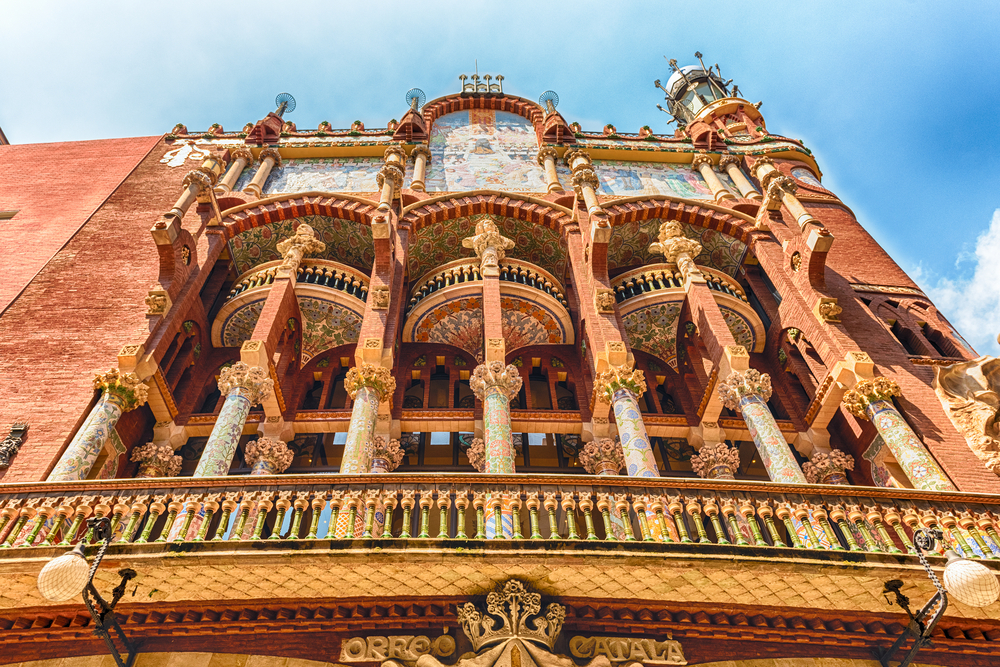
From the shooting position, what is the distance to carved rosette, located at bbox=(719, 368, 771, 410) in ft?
35.8

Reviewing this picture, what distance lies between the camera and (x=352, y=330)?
1451 centimetres

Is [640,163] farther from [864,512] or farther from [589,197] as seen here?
[864,512]

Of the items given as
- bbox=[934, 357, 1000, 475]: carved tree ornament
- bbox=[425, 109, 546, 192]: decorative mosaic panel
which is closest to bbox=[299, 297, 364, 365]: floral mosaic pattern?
bbox=[425, 109, 546, 192]: decorative mosaic panel

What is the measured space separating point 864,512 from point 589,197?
29.0ft

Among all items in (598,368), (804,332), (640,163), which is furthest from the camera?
(640,163)

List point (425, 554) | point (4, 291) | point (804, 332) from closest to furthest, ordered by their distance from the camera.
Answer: point (425, 554), point (804, 332), point (4, 291)

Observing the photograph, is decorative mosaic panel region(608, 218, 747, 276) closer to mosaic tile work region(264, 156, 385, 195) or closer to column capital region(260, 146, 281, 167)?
mosaic tile work region(264, 156, 385, 195)

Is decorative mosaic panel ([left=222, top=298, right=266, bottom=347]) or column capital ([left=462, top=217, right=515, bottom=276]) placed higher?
column capital ([left=462, top=217, right=515, bottom=276])

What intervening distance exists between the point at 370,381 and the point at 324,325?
150 inches

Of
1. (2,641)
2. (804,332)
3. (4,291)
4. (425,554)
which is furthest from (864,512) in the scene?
(4,291)

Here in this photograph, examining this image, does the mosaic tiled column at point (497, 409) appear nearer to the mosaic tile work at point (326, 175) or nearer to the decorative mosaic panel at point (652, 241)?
the decorative mosaic panel at point (652, 241)

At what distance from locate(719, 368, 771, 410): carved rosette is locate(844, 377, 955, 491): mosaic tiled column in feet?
4.72

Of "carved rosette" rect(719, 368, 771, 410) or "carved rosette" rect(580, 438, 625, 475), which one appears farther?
"carved rosette" rect(580, 438, 625, 475)

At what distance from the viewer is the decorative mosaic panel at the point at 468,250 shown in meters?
15.7
